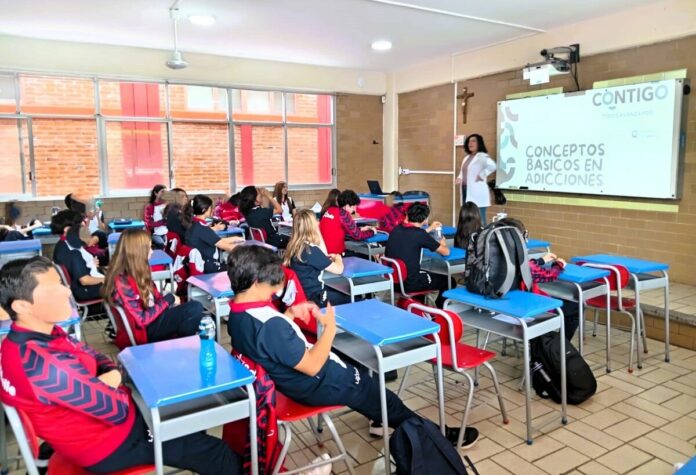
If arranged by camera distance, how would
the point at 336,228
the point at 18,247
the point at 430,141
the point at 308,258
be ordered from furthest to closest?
the point at 430,141 < the point at 336,228 < the point at 18,247 < the point at 308,258

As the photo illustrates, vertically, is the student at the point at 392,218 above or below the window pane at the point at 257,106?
below

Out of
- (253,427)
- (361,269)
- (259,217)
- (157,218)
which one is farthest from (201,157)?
(253,427)

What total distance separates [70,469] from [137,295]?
4.29 ft

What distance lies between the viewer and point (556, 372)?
10.4 ft

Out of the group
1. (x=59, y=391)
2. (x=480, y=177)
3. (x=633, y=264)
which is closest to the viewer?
(x=59, y=391)

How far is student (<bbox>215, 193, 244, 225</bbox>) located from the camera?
6.76 m

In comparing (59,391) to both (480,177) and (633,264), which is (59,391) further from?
(480,177)

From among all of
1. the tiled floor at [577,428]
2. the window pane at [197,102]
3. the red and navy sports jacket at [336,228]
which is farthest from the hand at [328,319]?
the window pane at [197,102]

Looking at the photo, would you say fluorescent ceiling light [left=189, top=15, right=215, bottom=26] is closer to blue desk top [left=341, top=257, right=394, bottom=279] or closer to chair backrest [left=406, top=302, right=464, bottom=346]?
blue desk top [left=341, top=257, right=394, bottom=279]

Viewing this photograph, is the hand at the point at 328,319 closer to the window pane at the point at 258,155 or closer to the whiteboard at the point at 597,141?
the whiteboard at the point at 597,141

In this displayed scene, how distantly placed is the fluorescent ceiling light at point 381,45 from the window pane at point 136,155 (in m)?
3.15

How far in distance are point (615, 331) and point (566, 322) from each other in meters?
1.27

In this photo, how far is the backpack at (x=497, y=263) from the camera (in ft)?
9.46

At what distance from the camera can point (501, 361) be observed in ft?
12.9
